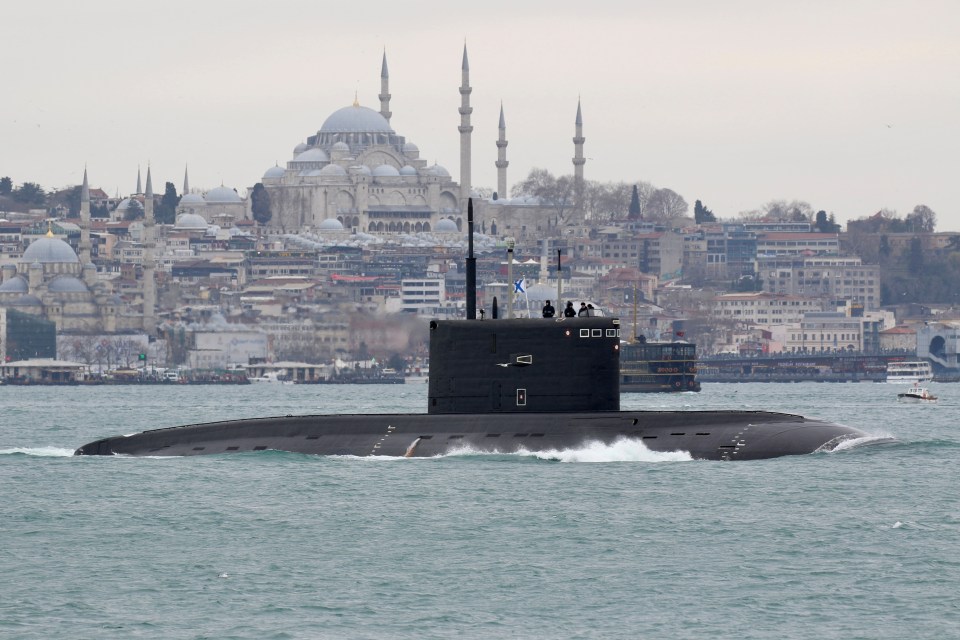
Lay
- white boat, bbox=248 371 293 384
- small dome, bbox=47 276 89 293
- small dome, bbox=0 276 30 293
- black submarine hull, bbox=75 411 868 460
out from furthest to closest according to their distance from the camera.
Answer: small dome, bbox=0 276 30 293
small dome, bbox=47 276 89 293
white boat, bbox=248 371 293 384
black submarine hull, bbox=75 411 868 460

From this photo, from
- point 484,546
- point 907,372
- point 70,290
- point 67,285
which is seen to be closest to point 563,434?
point 484,546

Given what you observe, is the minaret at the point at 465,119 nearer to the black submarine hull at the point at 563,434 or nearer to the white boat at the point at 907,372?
the white boat at the point at 907,372

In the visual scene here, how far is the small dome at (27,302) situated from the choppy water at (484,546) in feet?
458

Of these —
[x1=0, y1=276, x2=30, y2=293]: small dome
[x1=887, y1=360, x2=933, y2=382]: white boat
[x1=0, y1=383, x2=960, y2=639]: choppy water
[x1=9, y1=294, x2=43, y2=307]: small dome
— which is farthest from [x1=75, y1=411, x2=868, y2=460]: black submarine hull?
[x1=0, y1=276, x2=30, y2=293]: small dome

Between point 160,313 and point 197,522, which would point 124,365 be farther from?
point 197,522

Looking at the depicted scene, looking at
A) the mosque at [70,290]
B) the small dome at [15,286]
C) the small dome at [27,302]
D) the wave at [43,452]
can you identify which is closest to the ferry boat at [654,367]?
the wave at [43,452]

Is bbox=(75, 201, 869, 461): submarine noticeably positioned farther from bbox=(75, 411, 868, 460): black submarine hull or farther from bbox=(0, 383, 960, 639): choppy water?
bbox=(0, 383, 960, 639): choppy water

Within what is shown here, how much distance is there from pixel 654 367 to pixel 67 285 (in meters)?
86.1

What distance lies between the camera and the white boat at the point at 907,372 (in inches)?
5399

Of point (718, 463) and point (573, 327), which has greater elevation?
point (573, 327)

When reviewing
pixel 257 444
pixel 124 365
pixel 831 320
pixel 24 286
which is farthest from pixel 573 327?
pixel 24 286

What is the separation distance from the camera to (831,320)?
175500 mm

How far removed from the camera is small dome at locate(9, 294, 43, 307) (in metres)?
175

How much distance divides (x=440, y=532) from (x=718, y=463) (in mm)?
7097
